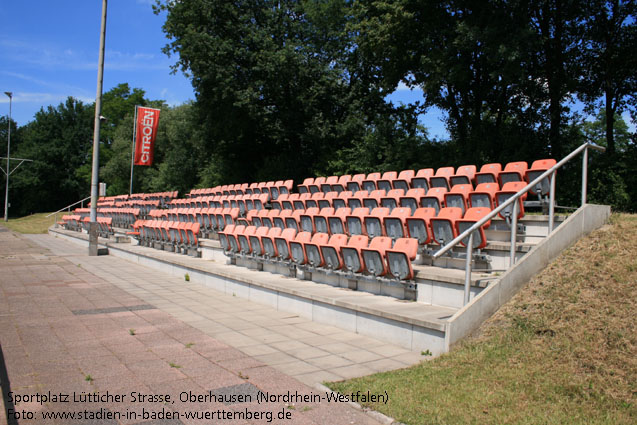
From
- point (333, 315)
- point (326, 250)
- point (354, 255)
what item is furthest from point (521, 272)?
point (326, 250)

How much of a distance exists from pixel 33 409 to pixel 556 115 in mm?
15609

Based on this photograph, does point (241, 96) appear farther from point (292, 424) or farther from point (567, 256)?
point (292, 424)

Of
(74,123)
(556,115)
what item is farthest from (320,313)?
(74,123)

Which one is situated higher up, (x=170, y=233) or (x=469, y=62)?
(x=469, y=62)

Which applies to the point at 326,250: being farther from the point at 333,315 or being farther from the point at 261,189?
the point at 261,189

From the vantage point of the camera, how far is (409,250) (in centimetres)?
641

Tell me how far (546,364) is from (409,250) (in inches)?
106

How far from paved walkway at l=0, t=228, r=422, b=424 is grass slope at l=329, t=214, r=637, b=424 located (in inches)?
18.8

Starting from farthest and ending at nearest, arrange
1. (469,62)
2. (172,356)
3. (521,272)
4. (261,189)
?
1. (261,189)
2. (469,62)
3. (521,272)
4. (172,356)

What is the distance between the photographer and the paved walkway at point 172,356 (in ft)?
11.5

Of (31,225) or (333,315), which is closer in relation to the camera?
(333,315)

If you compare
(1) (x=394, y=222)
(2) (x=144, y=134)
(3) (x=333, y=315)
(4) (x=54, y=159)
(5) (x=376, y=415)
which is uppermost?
(4) (x=54, y=159)

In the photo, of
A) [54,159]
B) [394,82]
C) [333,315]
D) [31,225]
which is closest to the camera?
[333,315]

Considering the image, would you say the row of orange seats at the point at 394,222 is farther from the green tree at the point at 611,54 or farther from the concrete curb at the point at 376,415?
the green tree at the point at 611,54
